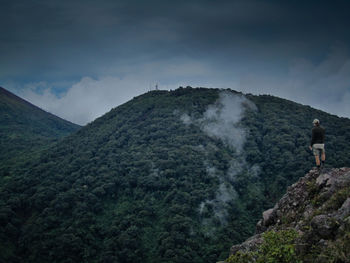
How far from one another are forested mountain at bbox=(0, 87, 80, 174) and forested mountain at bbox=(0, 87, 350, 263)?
43.2 ft

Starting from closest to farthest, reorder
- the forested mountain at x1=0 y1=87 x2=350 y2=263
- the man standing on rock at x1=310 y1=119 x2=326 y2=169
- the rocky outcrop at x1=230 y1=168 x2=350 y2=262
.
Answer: the rocky outcrop at x1=230 y1=168 x2=350 y2=262
the man standing on rock at x1=310 y1=119 x2=326 y2=169
the forested mountain at x1=0 y1=87 x2=350 y2=263

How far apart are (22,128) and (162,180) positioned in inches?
3391

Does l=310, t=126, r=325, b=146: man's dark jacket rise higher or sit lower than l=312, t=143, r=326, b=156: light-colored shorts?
higher

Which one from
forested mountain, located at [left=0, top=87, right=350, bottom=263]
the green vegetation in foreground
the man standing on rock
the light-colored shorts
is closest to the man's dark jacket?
the man standing on rock

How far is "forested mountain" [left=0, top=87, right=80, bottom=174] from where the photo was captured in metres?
96.4

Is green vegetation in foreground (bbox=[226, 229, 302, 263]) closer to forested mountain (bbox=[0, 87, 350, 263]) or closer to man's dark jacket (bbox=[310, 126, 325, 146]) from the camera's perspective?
man's dark jacket (bbox=[310, 126, 325, 146])

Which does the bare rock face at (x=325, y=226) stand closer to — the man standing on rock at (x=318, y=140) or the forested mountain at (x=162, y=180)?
the man standing on rock at (x=318, y=140)

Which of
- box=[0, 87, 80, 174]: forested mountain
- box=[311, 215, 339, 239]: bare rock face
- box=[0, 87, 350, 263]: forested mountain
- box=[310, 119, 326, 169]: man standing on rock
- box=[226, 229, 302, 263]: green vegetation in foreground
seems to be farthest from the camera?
box=[0, 87, 80, 174]: forested mountain

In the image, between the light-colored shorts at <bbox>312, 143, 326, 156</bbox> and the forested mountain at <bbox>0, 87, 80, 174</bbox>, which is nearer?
the light-colored shorts at <bbox>312, 143, 326, 156</bbox>

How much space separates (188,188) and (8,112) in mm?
114158

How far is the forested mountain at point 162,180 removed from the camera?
178 ft

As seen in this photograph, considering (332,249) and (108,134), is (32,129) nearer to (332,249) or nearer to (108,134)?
(108,134)

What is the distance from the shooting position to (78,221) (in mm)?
58438

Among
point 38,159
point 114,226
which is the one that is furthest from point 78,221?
point 38,159
